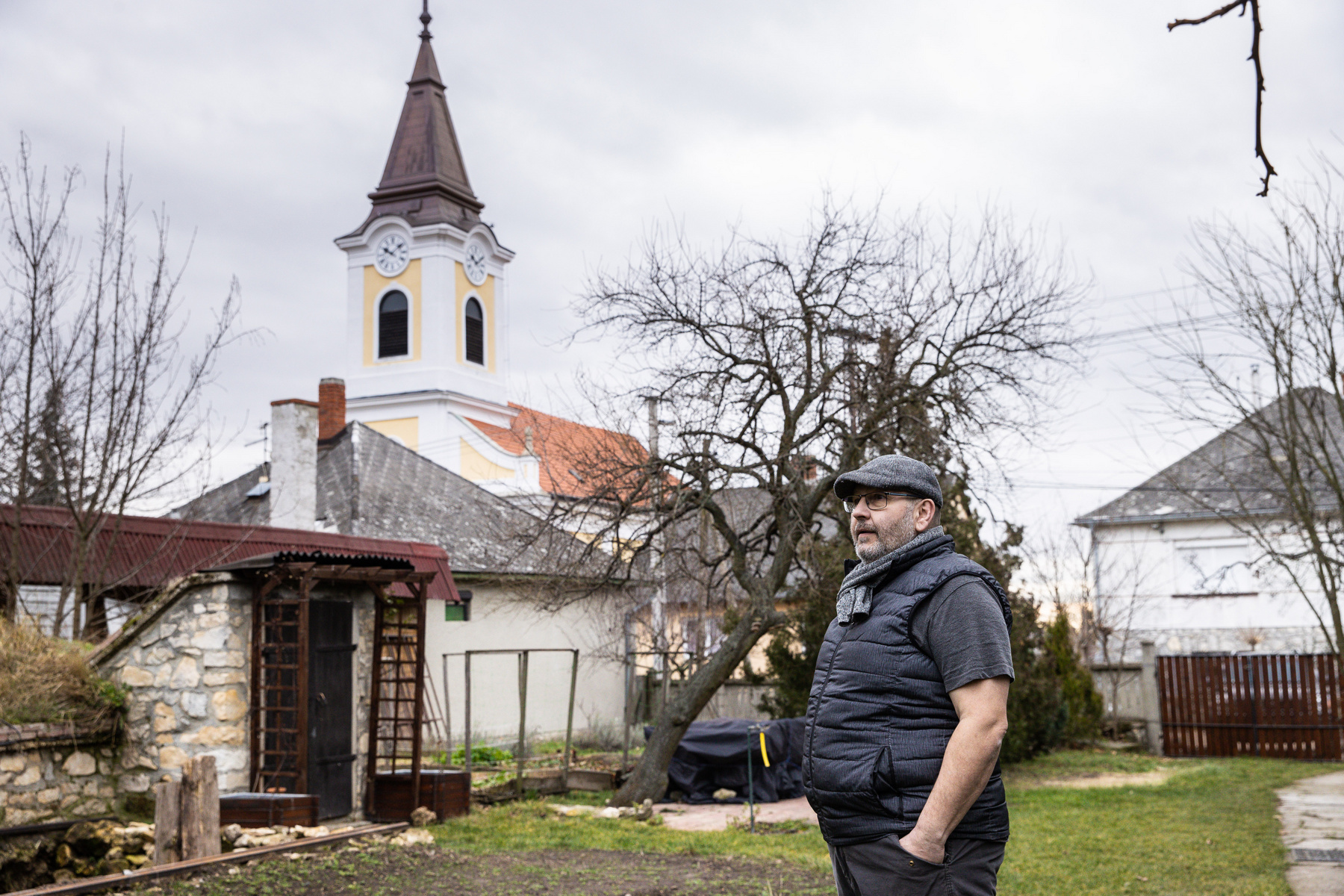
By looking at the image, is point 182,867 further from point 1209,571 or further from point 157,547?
point 1209,571

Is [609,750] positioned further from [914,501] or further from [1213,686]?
[914,501]

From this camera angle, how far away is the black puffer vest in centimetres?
339

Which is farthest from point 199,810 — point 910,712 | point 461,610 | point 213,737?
point 461,610

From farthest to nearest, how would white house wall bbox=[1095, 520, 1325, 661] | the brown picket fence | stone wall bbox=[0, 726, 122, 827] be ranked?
1. white house wall bbox=[1095, 520, 1325, 661]
2. the brown picket fence
3. stone wall bbox=[0, 726, 122, 827]

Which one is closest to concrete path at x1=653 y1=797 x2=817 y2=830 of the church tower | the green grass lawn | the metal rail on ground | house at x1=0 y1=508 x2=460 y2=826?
the green grass lawn

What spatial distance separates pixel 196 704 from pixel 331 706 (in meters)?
1.23

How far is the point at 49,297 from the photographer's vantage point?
1117cm

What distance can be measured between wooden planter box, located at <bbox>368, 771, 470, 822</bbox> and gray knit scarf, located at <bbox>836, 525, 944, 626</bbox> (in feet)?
29.0

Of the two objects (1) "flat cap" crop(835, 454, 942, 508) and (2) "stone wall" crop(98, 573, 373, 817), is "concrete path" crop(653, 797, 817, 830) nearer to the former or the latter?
(2) "stone wall" crop(98, 573, 373, 817)

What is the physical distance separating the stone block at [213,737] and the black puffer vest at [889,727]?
8017 mm

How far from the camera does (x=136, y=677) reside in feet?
34.3

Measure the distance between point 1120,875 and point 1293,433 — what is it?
12.8 ft

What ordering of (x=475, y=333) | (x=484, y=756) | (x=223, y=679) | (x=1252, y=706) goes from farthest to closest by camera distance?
(x=475, y=333) → (x=1252, y=706) → (x=484, y=756) → (x=223, y=679)

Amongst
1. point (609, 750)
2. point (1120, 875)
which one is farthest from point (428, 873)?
point (609, 750)
